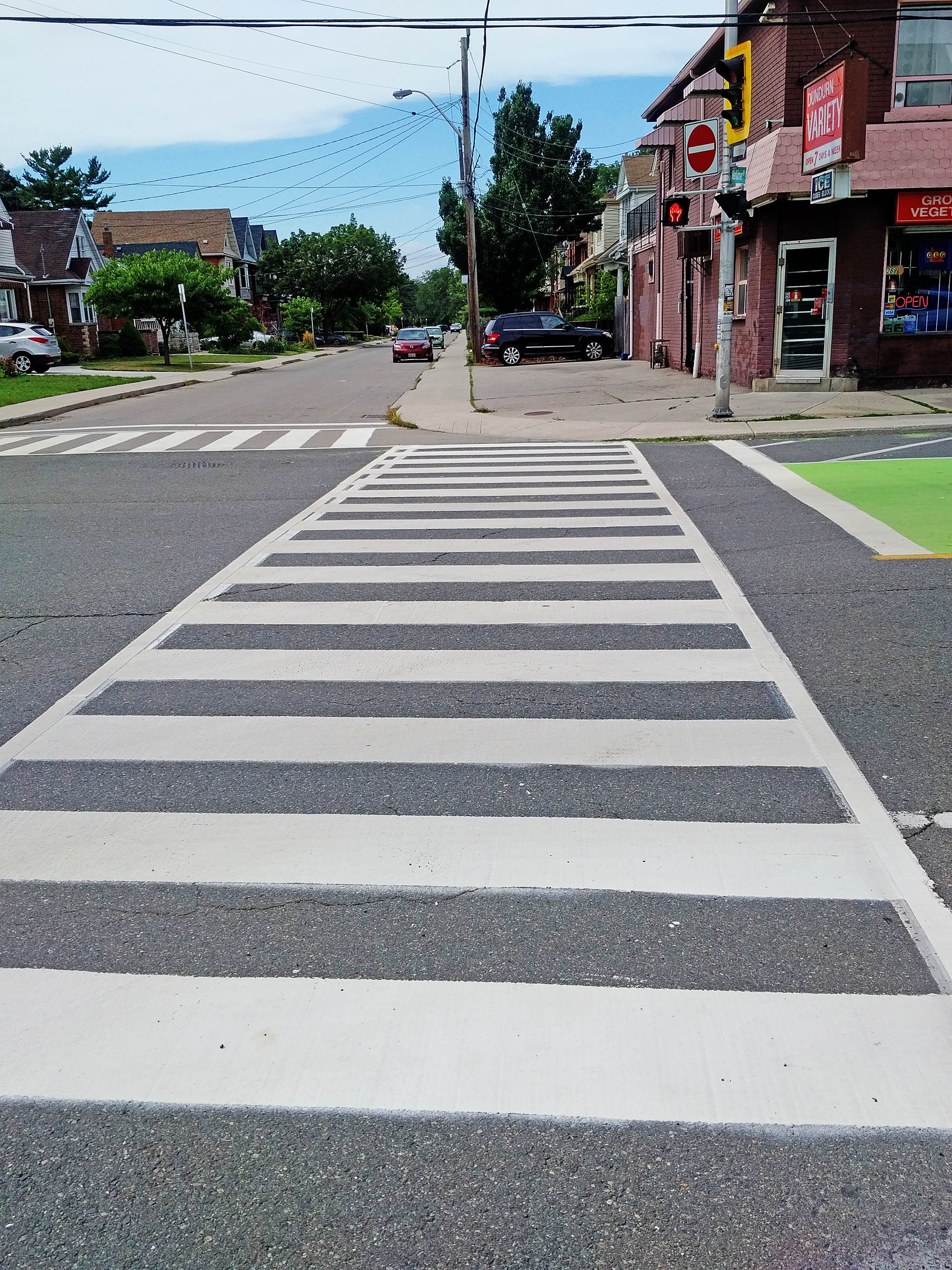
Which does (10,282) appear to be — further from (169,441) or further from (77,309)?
(169,441)

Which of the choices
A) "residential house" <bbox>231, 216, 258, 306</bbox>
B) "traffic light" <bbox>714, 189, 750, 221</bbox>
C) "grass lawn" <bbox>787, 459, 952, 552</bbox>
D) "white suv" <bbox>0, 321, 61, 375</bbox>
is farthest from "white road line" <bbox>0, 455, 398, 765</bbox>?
"residential house" <bbox>231, 216, 258, 306</bbox>

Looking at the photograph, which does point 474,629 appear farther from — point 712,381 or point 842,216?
point 712,381

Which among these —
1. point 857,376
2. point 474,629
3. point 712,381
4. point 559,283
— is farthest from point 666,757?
point 559,283

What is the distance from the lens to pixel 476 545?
9.69 metres

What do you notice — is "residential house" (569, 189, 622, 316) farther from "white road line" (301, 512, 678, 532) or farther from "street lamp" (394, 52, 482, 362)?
"white road line" (301, 512, 678, 532)

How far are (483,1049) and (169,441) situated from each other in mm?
17301

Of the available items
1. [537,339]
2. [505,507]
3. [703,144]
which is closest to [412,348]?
[537,339]

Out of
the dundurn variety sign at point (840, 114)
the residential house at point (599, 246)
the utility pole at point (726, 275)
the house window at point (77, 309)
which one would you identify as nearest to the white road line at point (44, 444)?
the utility pole at point (726, 275)

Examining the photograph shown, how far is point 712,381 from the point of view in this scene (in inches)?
1005

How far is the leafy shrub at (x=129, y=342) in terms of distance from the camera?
53.7 m

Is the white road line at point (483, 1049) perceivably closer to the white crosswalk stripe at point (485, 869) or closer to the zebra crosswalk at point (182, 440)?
the white crosswalk stripe at point (485, 869)

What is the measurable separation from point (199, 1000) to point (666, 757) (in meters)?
2.47

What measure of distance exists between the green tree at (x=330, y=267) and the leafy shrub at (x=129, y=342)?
45.6 meters

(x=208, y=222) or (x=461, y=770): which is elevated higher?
(x=208, y=222)
